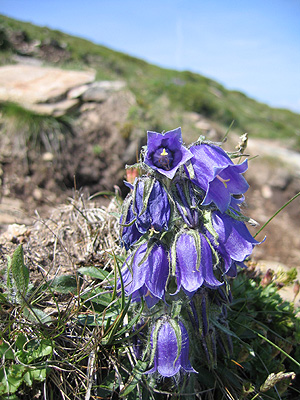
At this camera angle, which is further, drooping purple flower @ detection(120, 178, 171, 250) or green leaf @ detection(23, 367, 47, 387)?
green leaf @ detection(23, 367, 47, 387)

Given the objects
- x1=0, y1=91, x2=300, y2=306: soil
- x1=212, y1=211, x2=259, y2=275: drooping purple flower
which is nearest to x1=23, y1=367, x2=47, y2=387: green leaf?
x1=212, y1=211, x2=259, y2=275: drooping purple flower

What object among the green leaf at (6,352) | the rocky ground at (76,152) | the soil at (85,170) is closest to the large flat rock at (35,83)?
the rocky ground at (76,152)

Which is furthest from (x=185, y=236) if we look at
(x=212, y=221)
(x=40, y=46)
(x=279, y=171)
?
(x=40, y=46)

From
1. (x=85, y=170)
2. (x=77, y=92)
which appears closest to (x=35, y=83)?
(x=77, y=92)

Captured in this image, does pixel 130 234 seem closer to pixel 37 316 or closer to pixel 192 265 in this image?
pixel 192 265

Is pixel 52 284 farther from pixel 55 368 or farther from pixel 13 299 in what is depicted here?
pixel 55 368

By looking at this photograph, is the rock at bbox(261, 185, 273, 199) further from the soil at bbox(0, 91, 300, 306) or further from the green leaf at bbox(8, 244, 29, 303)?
the green leaf at bbox(8, 244, 29, 303)

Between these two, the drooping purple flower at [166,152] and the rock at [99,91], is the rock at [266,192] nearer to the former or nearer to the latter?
the rock at [99,91]

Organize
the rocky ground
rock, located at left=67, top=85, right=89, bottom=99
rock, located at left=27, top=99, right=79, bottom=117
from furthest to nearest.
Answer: rock, located at left=67, top=85, right=89, bottom=99 → rock, located at left=27, top=99, right=79, bottom=117 → the rocky ground
